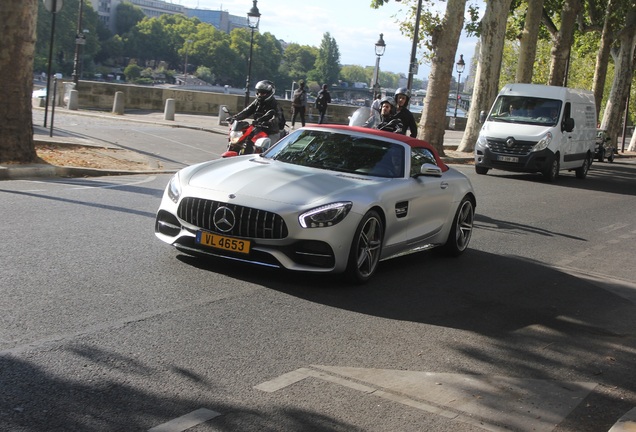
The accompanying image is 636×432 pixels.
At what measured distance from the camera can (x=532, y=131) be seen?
2581cm

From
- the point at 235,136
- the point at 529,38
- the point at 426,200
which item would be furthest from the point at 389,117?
the point at 529,38

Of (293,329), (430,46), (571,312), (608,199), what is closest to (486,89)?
(430,46)

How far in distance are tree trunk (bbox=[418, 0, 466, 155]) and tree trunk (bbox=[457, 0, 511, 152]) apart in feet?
9.49

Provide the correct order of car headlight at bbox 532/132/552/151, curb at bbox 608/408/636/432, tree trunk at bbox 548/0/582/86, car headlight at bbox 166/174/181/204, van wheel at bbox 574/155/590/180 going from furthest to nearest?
tree trunk at bbox 548/0/582/86
van wheel at bbox 574/155/590/180
car headlight at bbox 532/132/552/151
car headlight at bbox 166/174/181/204
curb at bbox 608/408/636/432

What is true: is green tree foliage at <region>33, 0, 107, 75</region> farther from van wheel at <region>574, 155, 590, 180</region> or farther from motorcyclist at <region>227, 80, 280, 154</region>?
motorcyclist at <region>227, 80, 280, 154</region>

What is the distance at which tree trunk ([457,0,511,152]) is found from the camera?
114 ft

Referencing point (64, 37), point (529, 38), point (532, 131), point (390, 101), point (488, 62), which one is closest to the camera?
point (390, 101)

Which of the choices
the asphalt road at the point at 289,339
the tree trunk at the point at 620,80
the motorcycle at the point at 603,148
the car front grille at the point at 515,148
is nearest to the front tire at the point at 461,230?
the asphalt road at the point at 289,339

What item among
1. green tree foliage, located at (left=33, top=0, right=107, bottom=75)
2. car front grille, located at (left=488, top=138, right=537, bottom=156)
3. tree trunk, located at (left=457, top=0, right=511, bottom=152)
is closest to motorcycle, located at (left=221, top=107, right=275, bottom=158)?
car front grille, located at (left=488, top=138, right=537, bottom=156)

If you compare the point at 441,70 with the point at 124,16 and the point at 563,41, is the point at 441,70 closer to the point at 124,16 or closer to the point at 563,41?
the point at 563,41

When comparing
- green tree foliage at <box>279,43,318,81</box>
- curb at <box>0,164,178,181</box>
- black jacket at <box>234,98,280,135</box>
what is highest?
green tree foliage at <box>279,43,318,81</box>

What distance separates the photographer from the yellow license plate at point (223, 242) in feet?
27.0

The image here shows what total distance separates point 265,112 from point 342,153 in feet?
20.1

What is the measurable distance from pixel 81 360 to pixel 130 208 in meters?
6.77
